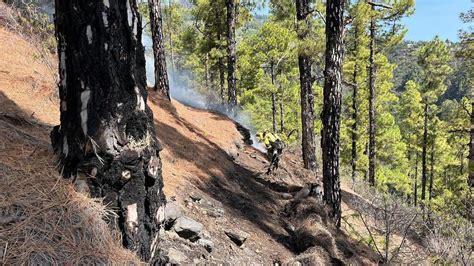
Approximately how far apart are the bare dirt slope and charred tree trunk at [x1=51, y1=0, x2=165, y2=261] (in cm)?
16

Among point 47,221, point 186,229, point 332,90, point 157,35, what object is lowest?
point 186,229

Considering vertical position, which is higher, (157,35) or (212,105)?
(157,35)

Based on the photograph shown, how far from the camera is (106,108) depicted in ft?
9.49

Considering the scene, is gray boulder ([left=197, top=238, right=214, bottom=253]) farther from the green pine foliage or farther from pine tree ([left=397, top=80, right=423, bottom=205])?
pine tree ([left=397, top=80, right=423, bottom=205])

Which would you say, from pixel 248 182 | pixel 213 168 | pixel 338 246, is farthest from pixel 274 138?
pixel 338 246

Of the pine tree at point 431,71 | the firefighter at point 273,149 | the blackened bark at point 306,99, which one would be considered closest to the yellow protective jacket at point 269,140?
the firefighter at point 273,149

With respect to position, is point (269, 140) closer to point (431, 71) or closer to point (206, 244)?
point (206, 244)

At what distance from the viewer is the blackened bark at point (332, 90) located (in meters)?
7.52

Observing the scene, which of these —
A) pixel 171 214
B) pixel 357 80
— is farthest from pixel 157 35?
pixel 357 80

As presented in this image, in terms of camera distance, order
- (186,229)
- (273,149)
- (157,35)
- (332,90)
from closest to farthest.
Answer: (186,229)
(332,90)
(273,149)
(157,35)

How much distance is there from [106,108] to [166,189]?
10.7 feet

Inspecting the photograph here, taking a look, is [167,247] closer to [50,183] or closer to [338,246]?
[50,183]

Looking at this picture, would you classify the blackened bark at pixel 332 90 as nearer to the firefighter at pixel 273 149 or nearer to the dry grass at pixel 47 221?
the firefighter at pixel 273 149

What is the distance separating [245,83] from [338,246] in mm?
19536
